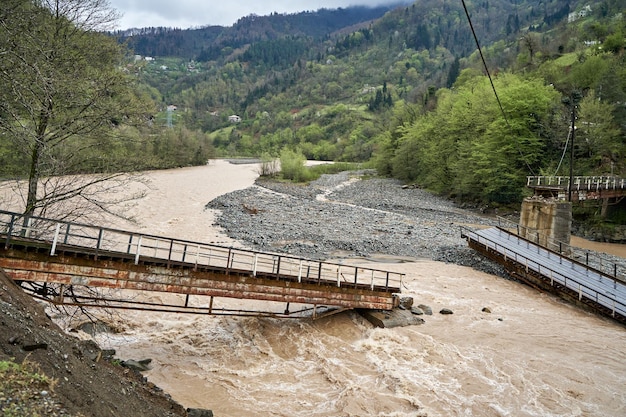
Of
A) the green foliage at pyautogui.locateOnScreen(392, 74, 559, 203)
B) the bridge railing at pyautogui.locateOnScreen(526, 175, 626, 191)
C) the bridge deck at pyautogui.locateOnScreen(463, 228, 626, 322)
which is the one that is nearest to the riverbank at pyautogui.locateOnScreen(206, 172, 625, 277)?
the bridge deck at pyautogui.locateOnScreen(463, 228, 626, 322)

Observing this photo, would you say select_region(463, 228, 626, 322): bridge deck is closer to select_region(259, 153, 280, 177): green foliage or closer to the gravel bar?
the gravel bar

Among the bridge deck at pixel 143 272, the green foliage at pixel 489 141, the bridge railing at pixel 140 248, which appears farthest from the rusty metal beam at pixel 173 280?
the green foliage at pixel 489 141

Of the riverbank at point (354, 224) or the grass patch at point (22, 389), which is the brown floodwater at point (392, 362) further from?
the riverbank at point (354, 224)

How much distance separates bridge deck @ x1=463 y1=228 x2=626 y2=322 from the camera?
63.5 ft

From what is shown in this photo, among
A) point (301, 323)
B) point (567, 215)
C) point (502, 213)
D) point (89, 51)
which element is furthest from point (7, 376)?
point (502, 213)

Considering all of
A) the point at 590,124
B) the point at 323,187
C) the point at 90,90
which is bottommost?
the point at 90,90

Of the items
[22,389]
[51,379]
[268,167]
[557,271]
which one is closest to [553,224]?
[557,271]

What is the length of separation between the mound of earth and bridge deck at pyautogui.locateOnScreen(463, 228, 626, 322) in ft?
65.2

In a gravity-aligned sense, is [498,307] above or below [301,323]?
above

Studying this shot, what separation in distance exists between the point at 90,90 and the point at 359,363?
39.0 ft

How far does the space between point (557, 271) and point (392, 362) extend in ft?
48.7

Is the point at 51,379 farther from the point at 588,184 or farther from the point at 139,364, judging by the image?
the point at 588,184

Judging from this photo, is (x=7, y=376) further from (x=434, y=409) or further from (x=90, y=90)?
(x=434, y=409)

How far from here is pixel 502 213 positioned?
49.3 metres
